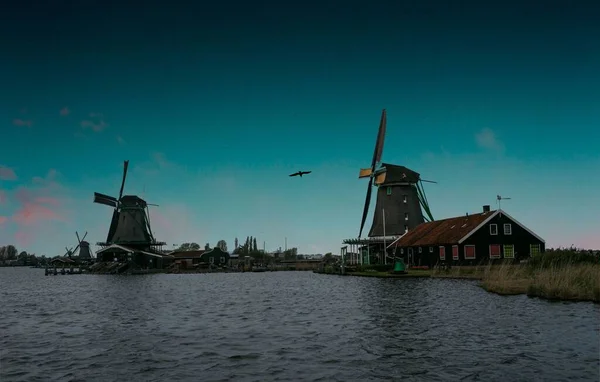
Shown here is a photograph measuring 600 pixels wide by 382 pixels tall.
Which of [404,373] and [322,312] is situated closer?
[404,373]

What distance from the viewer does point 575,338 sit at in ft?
48.1

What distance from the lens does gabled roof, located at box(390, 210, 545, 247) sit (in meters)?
51.0

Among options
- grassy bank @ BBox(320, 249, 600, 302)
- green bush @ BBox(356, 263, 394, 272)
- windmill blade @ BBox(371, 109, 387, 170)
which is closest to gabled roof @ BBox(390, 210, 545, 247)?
green bush @ BBox(356, 263, 394, 272)

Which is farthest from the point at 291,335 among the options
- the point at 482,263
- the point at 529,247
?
the point at 529,247

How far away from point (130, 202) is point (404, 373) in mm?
90991

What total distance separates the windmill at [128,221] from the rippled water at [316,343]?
230 ft

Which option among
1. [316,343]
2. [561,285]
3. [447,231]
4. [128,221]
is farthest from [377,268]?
[128,221]

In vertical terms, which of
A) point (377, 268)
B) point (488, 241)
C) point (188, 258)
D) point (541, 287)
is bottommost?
point (541, 287)

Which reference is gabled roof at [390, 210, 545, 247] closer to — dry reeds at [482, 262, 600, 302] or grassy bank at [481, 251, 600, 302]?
grassy bank at [481, 251, 600, 302]

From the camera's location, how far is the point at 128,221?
308 feet

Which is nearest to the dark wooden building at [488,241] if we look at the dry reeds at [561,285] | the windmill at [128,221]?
the dry reeds at [561,285]

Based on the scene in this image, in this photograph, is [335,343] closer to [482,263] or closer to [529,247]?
[482,263]

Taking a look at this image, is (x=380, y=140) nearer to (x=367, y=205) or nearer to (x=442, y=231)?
(x=367, y=205)

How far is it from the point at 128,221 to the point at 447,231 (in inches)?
2414
